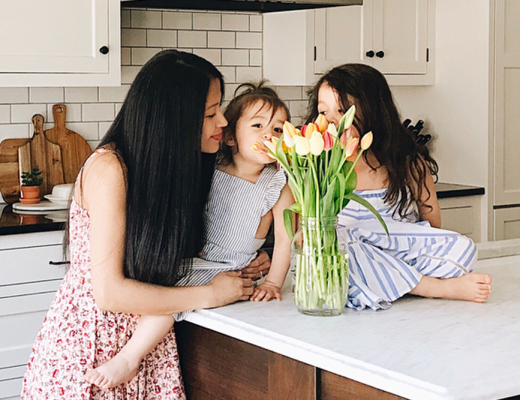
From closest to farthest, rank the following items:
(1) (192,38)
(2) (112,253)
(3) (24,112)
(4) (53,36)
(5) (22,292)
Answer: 1. (2) (112,253)
2. (5) (22,292)
3. (4) (53,36)
4. (3) (24,112)
5. (1) (192,38)

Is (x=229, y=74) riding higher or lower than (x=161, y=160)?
higher

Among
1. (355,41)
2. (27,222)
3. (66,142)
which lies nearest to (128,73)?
(66,142)

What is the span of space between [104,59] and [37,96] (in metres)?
0.45

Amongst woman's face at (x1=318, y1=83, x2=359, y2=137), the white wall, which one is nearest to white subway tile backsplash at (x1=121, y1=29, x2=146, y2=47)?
the white wall

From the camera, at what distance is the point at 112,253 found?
1621mm

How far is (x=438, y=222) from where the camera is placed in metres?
1.98

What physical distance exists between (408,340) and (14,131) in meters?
2.54

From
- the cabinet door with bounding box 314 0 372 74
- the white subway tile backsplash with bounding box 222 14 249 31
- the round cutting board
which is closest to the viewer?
the round cutting board

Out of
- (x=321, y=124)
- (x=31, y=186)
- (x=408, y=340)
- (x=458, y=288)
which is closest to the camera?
(x=408, y=340)

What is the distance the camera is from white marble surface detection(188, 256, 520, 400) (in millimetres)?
1203

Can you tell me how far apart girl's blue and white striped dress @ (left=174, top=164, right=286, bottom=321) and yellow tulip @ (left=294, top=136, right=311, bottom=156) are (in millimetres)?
341

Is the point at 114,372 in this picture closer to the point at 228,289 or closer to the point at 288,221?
the point at 228,289

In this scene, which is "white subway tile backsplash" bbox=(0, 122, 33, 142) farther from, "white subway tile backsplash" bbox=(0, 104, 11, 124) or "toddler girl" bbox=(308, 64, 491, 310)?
"toddler girl" bbox=(308, 64, 491, 310)

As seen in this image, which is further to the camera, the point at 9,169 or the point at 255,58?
the point at 255,58
